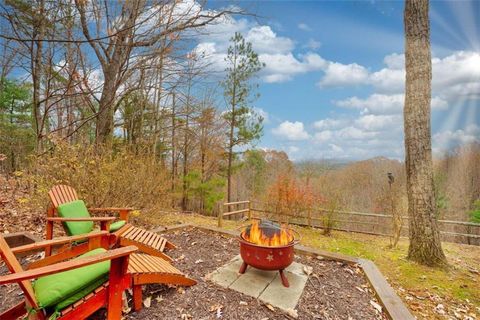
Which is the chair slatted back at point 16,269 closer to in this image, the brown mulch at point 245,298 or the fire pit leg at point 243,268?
the brown mulch at point 245,298

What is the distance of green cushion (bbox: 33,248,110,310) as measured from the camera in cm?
167

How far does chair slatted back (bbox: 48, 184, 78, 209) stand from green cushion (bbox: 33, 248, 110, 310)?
144 cm

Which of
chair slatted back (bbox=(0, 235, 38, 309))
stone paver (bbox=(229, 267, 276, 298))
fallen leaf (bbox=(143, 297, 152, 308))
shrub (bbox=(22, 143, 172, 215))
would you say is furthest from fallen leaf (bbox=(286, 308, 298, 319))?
shrub (bbox=(22, 143, 172, 215))

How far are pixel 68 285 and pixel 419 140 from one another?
4874 millimetres

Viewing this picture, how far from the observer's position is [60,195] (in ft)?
10.6

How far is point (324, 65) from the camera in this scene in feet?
35.7

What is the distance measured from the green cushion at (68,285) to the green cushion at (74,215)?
1169 millimetres

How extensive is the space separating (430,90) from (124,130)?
11600 millimetres

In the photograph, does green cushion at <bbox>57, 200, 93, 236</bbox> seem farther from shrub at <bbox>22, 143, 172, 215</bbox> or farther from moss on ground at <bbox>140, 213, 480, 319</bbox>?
moss on ground at <bbox>140, 213, 480, 319</bbox>

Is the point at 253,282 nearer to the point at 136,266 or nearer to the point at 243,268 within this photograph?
the point at 243,268

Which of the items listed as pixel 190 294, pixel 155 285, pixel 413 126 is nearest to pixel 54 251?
pixel 155 285

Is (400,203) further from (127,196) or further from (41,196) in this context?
(41,196)

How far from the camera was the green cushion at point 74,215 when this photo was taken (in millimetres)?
Result: 2943

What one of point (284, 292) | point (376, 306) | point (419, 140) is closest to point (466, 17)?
point (419, 140)
